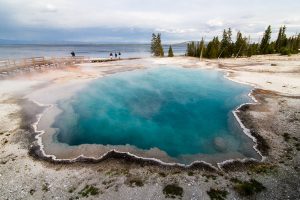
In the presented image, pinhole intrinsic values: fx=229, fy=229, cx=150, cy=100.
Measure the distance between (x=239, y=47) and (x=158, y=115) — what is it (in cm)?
6348

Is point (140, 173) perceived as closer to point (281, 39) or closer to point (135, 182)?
point (135, 182)

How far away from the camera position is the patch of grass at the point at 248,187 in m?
10.2

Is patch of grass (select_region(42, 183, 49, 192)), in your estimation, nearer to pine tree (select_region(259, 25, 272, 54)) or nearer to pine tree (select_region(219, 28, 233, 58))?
pine tree (select_region(219, 28, 233, 58))

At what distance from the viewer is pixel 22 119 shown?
1853 centimetres

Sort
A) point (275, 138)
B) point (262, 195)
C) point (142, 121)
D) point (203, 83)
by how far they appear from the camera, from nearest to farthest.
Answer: point (262, 195) < point (275, 138) < point (142, 121) < point (203, 83)

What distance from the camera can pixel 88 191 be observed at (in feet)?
34.3

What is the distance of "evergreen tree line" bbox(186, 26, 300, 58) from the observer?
73.2m

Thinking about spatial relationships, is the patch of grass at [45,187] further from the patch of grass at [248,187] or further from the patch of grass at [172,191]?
the patch of grass at [248,187]

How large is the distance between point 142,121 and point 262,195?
1198 centimetres

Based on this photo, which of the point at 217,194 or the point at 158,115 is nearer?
the point at 217,194

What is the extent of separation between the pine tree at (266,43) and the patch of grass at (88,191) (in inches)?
3543

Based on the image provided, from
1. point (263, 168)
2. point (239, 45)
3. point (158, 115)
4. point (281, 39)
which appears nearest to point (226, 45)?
point (239, 45)

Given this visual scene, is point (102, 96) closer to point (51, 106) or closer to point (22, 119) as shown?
point (51, 106)

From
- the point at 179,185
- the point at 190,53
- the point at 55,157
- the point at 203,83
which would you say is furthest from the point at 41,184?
the point at 190,53
